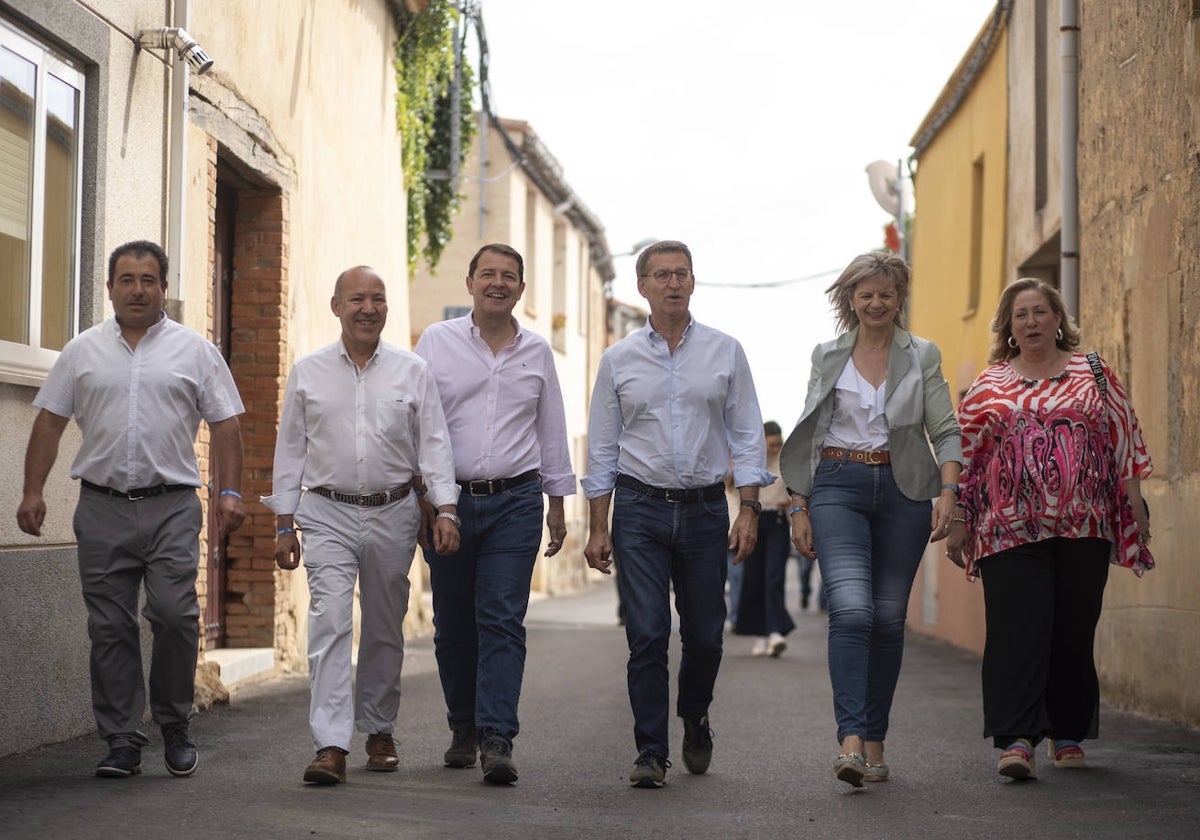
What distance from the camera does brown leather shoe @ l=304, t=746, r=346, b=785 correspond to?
255 inches

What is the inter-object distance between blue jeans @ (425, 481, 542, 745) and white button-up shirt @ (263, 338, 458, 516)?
0.27m

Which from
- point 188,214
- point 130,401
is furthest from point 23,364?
point 188,214

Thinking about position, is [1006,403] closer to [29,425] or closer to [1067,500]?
[1067,500]

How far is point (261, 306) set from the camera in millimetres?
11703

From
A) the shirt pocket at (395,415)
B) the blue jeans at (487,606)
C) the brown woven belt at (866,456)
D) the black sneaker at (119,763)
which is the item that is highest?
the shirt pocket at (395,415)

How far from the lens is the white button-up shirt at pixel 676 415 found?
269 inches

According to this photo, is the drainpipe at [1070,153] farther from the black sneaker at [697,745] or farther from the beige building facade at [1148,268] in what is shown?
the black sneaker at [697,745]

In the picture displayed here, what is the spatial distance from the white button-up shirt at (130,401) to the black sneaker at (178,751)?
3.02 feet

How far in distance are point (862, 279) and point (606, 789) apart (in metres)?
2.20

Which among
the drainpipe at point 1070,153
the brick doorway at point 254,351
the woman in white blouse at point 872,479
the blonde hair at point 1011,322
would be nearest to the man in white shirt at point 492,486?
the woman in white blouse at point 872,479

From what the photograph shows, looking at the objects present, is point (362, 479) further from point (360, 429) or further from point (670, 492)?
point (670, 492)

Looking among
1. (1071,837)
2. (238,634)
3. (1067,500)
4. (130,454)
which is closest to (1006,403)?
(1067,500)

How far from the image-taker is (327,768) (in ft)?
21.2

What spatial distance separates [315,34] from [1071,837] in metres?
8.83
